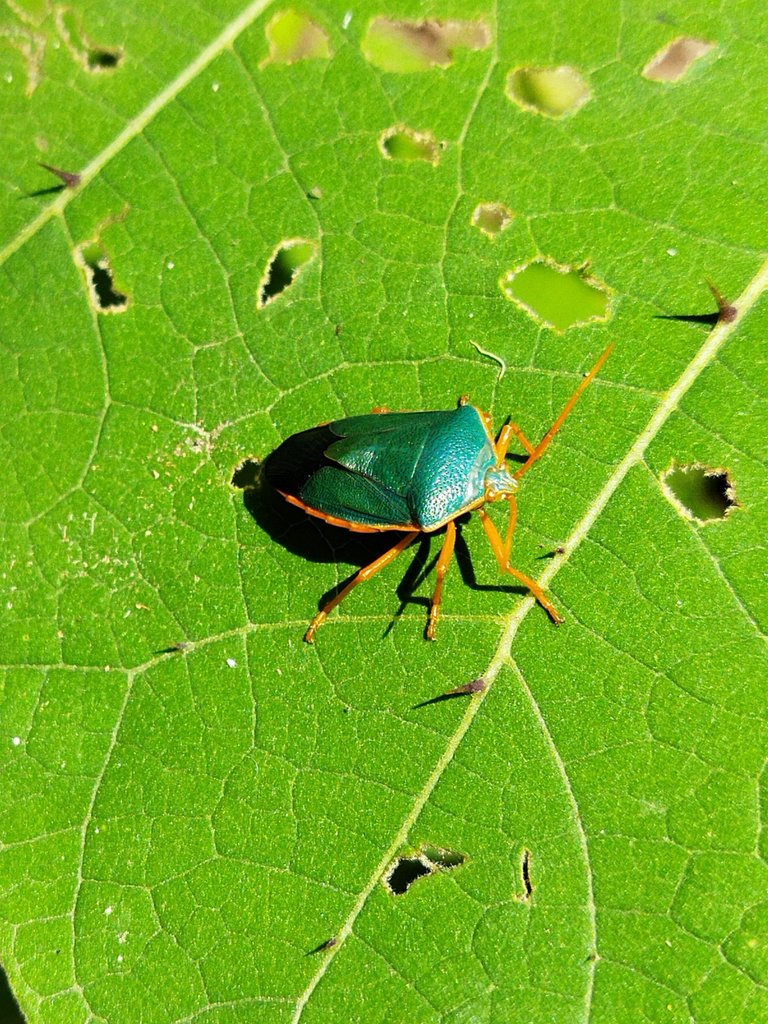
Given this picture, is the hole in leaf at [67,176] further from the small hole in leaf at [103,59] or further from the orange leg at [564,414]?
the orange leg at [564,414]

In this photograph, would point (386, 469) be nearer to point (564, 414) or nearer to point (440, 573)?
point (440, 573)

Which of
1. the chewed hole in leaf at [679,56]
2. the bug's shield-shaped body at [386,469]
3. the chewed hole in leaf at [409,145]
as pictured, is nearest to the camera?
the chewed hole in leaf at [679,56]

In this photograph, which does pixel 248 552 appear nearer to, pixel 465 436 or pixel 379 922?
pixel 465 436

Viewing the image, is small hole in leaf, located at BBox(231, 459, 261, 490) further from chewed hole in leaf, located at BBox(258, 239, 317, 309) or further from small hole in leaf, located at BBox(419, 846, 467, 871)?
small hole in leaf, located at BBox(419, 846, 467, 871)

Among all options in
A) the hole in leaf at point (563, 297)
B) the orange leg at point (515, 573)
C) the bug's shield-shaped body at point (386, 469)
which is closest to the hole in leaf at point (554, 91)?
the hole in leaf at point (563, 297)

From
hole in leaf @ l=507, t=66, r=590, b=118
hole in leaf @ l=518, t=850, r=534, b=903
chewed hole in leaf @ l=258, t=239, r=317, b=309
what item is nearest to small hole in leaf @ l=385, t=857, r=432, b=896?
hole in leaf @ l=518, t=850, r=534, b=903

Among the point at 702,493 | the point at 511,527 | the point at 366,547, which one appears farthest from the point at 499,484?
the point at 702,493

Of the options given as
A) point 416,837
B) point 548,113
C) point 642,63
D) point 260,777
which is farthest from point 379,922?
point 642,63
